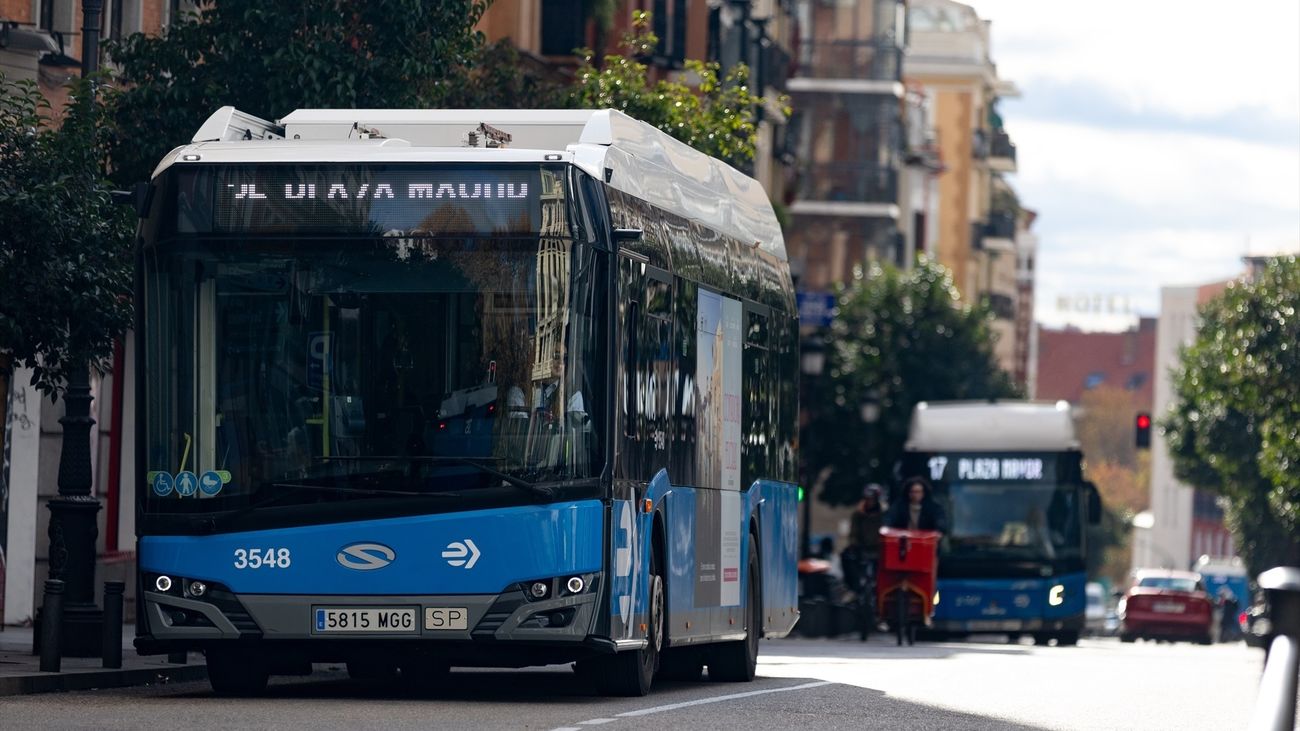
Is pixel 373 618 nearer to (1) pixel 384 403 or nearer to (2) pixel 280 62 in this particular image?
(1) pixel 384 403

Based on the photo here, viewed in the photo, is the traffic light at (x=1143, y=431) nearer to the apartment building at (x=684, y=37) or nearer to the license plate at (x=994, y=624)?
the license plate at (x=994, y=624)

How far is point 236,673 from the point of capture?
16875 mm

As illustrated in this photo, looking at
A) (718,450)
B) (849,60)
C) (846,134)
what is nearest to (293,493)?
(718,450)

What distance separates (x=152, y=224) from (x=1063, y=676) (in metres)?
10.7

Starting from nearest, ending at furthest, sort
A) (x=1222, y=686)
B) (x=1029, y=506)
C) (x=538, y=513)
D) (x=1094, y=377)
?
1. (x=538, y=513)
2. (x=1222, y=686)
3. (x=1029, y=506)
4. (x=1094, y=377)

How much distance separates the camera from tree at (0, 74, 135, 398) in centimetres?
1880

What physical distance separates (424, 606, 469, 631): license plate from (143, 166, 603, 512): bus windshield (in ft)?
1.98

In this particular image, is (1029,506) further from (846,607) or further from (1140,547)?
(1140,547)

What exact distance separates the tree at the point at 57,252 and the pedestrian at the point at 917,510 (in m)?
15.5

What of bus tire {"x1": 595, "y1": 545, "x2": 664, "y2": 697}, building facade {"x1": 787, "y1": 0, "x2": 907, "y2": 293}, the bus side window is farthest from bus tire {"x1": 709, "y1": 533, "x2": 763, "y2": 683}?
building facade {"x1": 787, "y1": 0, "x2": 907, "y2": 293}

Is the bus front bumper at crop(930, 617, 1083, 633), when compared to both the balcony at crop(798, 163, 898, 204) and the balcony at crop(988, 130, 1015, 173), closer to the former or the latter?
the balcony at crop(798, 163, 898, 204)

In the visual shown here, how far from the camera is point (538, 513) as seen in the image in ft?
50.6

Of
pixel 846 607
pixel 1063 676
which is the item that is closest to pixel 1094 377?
pixel 846 607

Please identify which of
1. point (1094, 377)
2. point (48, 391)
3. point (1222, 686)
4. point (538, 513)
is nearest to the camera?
point (538, 513)
